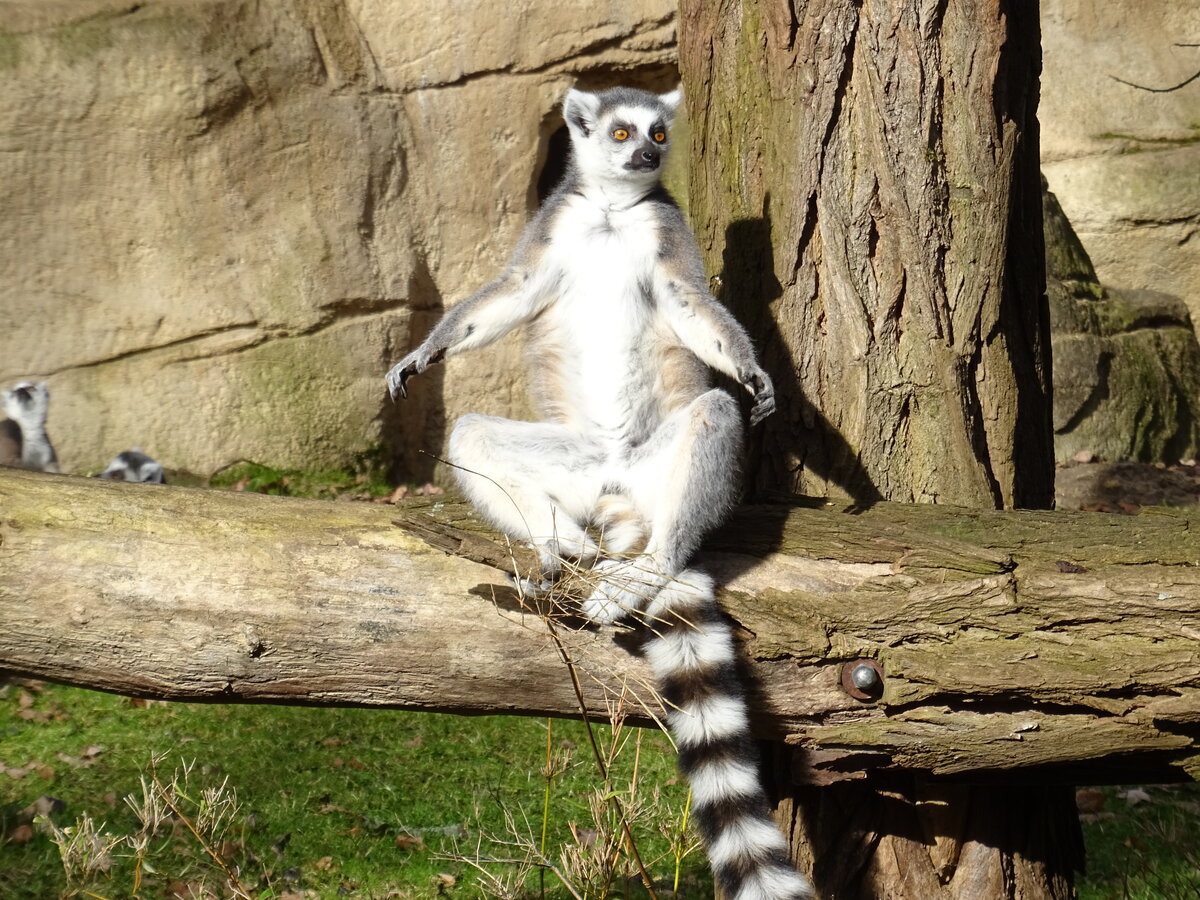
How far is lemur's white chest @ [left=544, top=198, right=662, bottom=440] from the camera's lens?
3789mm

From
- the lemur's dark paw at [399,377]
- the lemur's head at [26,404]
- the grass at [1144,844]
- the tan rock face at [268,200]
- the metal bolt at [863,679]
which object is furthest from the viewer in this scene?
the tan rock face at [268,200]

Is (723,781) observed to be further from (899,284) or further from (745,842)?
(899,284)

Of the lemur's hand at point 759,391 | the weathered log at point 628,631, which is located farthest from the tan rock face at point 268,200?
the lemur's hand at point 759,391

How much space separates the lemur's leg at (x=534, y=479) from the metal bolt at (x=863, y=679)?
77 centimetres

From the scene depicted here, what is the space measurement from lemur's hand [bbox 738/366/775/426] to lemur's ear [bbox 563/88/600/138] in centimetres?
142

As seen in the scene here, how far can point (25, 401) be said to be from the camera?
24.9ft

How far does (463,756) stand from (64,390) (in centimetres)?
462

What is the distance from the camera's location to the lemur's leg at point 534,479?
3314 millimetres

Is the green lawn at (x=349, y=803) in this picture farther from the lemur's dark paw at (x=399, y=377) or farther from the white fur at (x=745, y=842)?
the lemur's dark paw at (x=399, y=377)

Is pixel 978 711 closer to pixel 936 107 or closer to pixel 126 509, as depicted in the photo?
pixel 936 107

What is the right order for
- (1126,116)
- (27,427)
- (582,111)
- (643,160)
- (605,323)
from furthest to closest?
(1126,116) → (27,427) → (582,111) → (643,160) → (605,323)

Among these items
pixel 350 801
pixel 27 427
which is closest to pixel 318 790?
pixel 350 801

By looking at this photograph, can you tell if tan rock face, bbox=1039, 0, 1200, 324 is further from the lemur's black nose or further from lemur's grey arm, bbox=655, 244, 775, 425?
lemur's grey arm, bbox=655, 244, 775, 425

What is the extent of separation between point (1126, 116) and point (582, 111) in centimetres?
781
